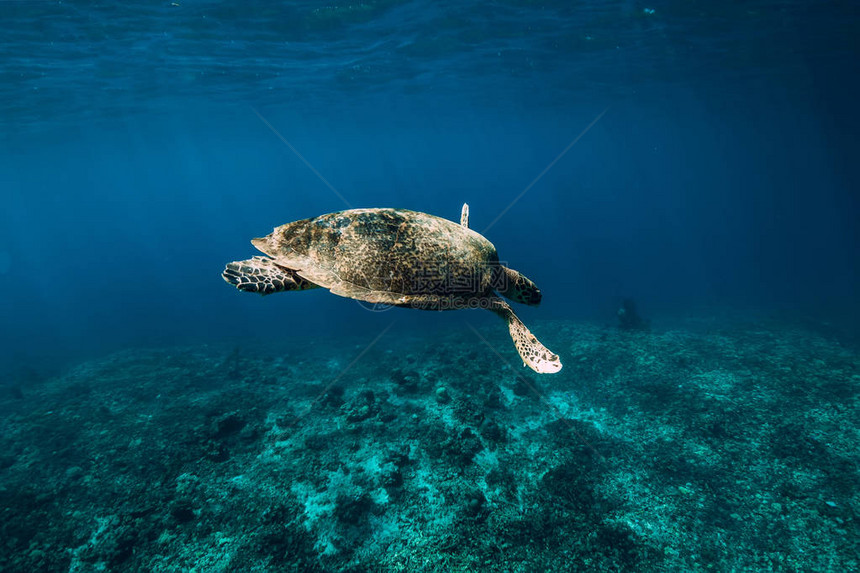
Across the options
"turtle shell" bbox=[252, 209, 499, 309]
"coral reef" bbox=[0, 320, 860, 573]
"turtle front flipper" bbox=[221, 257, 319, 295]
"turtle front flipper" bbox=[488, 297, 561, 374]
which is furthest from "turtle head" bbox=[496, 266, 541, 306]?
"coral reef" bbox=[0, 320, 860, 573]

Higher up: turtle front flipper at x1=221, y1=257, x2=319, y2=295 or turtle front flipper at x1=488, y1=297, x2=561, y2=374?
turtle front flipper at x1=221, y1=257, x2=319, y2=295

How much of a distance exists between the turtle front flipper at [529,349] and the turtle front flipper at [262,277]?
296 cm

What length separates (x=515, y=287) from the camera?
5828 mm

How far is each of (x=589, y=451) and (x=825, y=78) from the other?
4058 cm

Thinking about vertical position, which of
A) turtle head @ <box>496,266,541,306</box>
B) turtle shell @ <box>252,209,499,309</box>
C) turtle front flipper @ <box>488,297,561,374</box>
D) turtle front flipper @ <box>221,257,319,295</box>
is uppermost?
turtle shell @ <box>252,209,499,309</box>

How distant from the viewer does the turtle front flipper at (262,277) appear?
455 cm

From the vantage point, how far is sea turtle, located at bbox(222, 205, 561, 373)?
15.4ft

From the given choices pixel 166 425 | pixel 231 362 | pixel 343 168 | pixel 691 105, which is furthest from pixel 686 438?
pixel 343 168

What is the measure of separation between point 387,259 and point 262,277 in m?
1.71

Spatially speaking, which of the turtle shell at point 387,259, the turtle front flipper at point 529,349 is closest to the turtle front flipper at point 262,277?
the turtle shell at point 387,259

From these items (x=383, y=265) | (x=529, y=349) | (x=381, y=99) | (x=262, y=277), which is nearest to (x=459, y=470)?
(x=529, y=349)

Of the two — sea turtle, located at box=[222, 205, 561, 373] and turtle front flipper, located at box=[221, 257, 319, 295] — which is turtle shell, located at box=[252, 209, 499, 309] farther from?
turtle front flipper, located at box=[221, 257, 319, 295]

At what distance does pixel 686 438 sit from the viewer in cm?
865

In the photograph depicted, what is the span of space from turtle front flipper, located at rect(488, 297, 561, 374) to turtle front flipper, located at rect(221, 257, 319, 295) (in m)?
2.96
